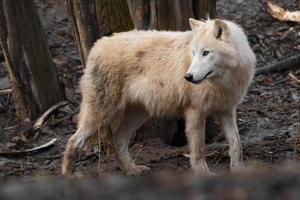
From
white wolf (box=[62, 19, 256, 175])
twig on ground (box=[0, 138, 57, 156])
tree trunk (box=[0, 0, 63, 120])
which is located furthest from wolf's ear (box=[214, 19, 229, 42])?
tree trunk (box=[0, 0, 63, 120])

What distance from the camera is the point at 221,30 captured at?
6.85 m

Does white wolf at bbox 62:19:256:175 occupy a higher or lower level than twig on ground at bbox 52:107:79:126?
higher

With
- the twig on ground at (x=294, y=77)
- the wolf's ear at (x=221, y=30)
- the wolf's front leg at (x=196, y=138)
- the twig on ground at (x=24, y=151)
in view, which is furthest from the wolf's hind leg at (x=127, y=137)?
the twig on ground at (x=294, y=77)

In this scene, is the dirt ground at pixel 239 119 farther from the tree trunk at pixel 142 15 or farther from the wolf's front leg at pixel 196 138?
the tree trunk at pixel 142 15

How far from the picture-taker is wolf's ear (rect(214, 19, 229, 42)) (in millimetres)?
6805

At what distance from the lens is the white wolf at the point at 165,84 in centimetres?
699

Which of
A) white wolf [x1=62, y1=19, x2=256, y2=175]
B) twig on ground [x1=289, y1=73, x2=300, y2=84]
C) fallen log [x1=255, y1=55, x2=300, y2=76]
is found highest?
white wolf [x1=62, y1=19, x2=256, y2=175]

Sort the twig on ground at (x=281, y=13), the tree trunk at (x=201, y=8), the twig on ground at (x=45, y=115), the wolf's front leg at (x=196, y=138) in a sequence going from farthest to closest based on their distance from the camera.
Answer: the twig on ground at (x=281, y=13), the twig on ground at (x=45, y=115), the tree trunk at (x=201, y=8), the wolf's front leg at (x=196, y=138)

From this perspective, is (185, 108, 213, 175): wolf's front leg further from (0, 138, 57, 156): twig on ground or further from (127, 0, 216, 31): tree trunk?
(0, 138, 57, 156): twig on ground

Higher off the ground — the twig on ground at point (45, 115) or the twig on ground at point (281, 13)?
the twig on ground at point (281, 13)

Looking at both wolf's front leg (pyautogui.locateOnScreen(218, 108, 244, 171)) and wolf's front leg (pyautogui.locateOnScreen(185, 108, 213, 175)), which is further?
wolf's front leg (pyautogui.locateOnScreen(218, 108, 244, 171))

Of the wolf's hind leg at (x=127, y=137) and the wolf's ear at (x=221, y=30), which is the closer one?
the wolf's ear at (x=221, y=30)

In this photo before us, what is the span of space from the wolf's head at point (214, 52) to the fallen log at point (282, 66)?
17.2ft

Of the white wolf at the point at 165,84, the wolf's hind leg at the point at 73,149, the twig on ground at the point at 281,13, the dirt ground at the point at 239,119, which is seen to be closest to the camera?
the white wolf at the point at 165,84
